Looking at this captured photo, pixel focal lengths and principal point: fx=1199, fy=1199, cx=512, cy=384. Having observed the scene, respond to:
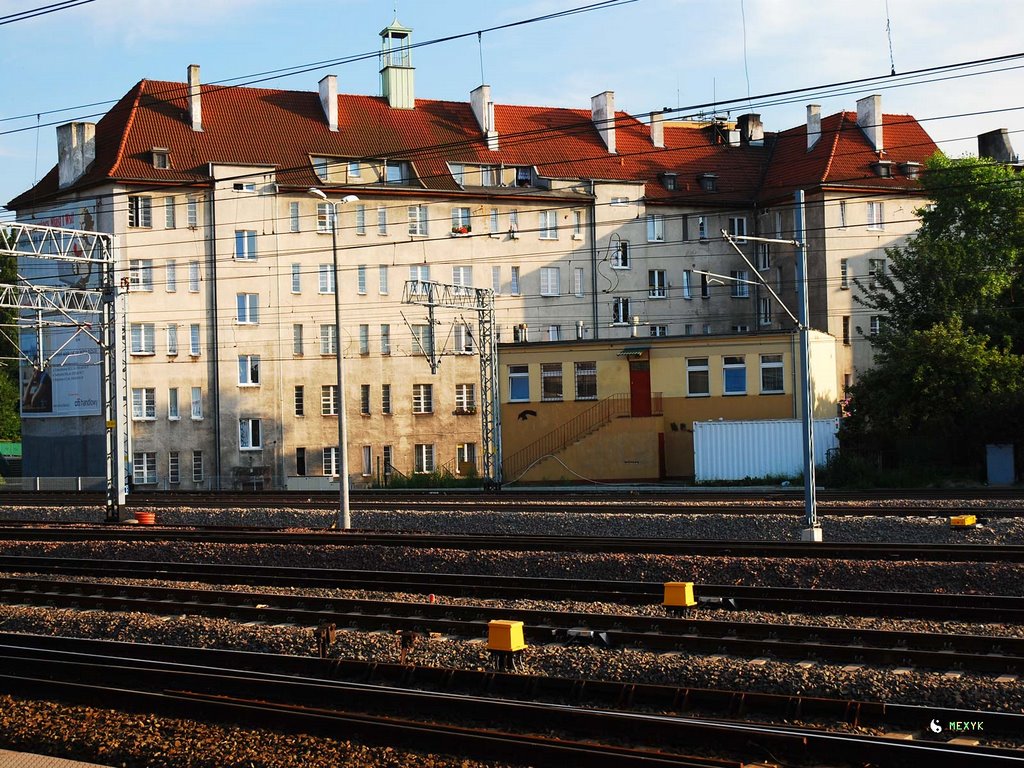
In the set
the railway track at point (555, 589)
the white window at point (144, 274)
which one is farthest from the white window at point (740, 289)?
the railway track at point (555, 589)

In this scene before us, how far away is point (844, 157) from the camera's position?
72250 millimetres

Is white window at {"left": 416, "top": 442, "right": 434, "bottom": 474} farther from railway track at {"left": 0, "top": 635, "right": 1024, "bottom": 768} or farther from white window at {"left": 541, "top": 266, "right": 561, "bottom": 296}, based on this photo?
railway track at {"left": 0, "top": 635, "right": 1024, "bottom": 768}

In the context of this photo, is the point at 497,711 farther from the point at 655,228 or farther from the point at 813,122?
the point at 813,122

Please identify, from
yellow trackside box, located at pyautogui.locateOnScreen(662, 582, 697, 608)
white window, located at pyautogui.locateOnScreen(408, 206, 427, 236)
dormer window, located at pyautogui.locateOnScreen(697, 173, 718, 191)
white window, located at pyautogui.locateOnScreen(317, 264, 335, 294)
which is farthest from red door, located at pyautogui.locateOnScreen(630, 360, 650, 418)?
yellow trackside box, located at pyautogui.locateOnScreen(662, 582, 697, 608)

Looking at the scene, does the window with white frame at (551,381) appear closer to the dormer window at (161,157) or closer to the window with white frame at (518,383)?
the window with white frame at (518,383)

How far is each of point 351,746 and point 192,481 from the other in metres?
56.0

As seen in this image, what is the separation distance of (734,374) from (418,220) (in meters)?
26.7

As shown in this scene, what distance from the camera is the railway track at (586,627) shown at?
12.7 meters

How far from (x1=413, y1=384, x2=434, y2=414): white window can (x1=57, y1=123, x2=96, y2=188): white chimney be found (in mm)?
22129

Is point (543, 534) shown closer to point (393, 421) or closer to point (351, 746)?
point (351, 746)

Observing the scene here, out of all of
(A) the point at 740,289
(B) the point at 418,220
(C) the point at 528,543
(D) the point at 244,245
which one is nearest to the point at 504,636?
(C) the point at 528,543

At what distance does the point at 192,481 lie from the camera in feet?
210

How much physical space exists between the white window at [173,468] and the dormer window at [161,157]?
15.5 meters

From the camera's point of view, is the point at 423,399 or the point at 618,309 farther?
the point at 618,309
